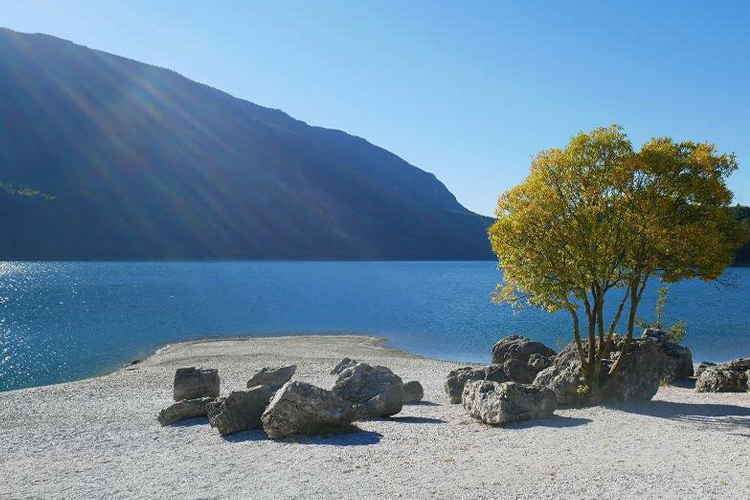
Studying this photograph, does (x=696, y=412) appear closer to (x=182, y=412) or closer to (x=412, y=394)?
(x=412, y=394)

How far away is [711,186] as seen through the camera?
66.6 ft

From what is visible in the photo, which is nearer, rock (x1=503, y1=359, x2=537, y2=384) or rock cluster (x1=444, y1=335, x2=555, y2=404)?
rock cluster (x1=444, y1=335, x2=555, y2=404)

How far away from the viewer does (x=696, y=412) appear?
20672 mm

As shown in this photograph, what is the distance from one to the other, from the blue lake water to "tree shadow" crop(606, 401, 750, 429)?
534cm

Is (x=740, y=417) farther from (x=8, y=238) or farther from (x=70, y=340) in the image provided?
(x=8, y=238)

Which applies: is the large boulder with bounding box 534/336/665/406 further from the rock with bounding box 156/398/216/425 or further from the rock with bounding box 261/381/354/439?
the rock with bounding box 156/398/216/425

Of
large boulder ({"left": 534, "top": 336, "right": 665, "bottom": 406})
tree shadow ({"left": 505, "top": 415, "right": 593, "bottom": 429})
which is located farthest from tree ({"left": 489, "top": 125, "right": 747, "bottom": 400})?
tree shadow ({"left": 505, "top": 415, "right": 593, "bottom": 429})

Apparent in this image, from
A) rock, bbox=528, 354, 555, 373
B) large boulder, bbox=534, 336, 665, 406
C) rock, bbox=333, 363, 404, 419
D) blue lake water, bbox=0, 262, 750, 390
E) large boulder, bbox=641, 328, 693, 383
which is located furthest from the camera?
blue lake water, bbox=0, 262, 750, 390

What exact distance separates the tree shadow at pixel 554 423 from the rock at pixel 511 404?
0.20 meters

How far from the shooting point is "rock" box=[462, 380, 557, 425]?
19.1 m

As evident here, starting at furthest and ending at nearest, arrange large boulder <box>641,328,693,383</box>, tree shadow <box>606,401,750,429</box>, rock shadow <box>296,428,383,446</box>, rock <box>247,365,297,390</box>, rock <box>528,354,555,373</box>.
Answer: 1. large boulder <box>641,328,693,383</box>
2. rock <box>528,354,555,373</box>
3. rock <box>247,365,297,390</box>
4. tree shadow <box>606,401,750,429</box>
5. rock shadow <box>296,428,383,446</box>

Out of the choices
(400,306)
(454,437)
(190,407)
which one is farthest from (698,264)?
(400,306)

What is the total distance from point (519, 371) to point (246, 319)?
1981 inches

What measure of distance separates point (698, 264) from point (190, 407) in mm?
18367
